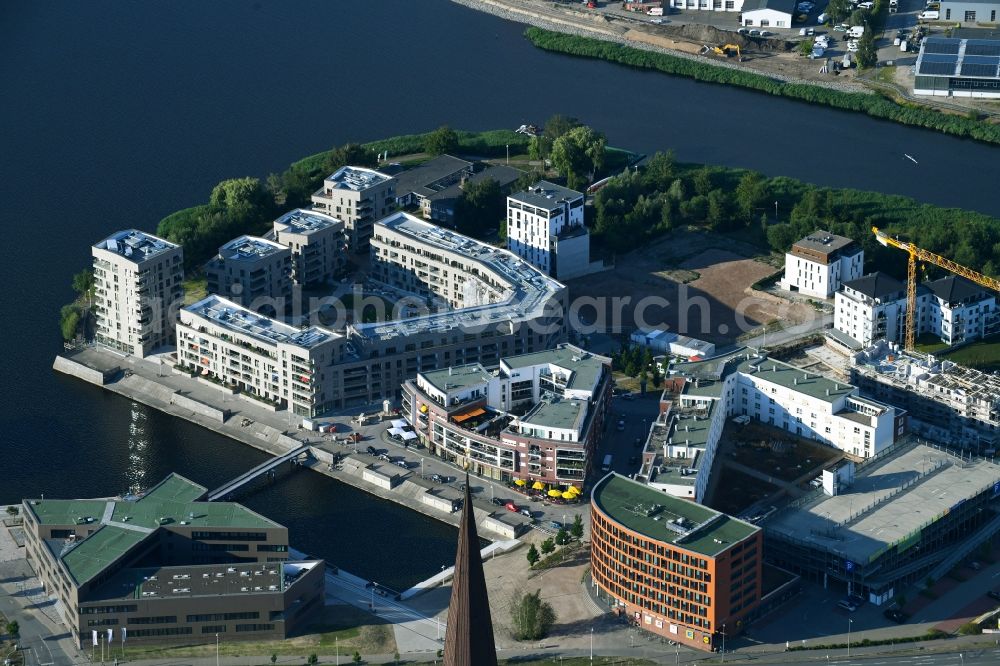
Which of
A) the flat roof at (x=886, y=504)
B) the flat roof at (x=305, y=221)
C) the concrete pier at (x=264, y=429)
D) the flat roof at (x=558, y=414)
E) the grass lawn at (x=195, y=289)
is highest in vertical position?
the flat roof at (x=305, y=221)

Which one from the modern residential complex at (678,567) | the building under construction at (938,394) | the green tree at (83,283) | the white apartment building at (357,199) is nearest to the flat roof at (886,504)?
the building under construction at (938,394)

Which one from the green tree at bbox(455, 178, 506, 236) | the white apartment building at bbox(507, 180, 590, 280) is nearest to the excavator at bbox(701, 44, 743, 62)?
the green tree at bbox(455, 178, 506, 236)

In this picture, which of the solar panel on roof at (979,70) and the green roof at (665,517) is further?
the solar panel on roof at (979,70)

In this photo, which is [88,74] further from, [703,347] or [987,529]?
[987,529]

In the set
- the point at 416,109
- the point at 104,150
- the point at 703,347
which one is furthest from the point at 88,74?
the point at 703,347

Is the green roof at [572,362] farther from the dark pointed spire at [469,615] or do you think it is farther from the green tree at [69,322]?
the dark pointed spire at [469,615]

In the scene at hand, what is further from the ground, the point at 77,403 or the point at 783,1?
the point at 783,1
